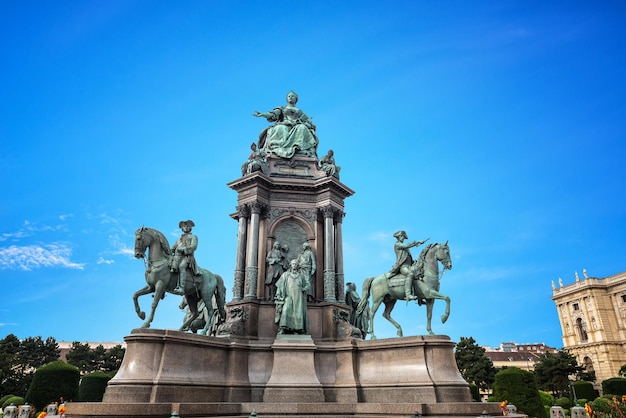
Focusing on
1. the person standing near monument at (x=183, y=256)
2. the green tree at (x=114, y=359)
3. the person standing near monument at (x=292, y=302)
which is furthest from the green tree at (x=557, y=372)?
the person standing near monument at (x=183, y=256)

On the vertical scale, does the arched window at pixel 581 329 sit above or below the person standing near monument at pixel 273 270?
above

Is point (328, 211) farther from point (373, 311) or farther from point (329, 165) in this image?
point (373, 311)

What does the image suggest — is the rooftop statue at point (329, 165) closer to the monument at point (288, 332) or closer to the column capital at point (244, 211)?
the monument at point (288, 332)

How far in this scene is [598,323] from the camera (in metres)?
90.2

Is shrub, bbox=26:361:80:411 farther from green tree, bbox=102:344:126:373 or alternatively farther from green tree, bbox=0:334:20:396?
green tree, bbox=102:344:126:373

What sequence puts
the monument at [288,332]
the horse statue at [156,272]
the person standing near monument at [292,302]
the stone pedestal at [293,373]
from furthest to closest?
the person standing near monument at [292,302], the horse statue at [156,272], the stone pedestal at [293,373], the monument at [288,332]

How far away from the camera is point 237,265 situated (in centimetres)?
1983

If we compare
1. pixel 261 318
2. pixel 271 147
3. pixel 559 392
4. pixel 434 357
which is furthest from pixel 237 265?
pixel 559 392

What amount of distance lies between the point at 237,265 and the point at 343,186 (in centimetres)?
582

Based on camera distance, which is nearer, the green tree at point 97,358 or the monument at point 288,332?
the monument at point 288,332

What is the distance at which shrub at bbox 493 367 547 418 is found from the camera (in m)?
28.1

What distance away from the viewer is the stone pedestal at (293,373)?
1567 centimetres

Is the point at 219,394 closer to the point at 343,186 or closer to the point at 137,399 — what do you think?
the point at 137,399

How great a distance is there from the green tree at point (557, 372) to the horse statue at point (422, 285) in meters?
53.9
